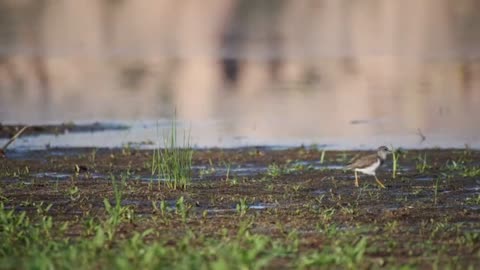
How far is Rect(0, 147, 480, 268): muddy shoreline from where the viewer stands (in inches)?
411

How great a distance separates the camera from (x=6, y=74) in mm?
37875

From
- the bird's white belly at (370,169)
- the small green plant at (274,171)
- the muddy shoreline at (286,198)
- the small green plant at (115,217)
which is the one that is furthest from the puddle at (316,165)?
the small green plant at (115,217)

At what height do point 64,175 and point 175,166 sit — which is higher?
Answer: point 175,166

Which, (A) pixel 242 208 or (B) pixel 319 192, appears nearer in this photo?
(A) pixel 242 208

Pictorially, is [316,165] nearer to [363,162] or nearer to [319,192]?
[363,162]

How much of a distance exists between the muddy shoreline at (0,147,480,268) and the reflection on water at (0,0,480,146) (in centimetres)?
360

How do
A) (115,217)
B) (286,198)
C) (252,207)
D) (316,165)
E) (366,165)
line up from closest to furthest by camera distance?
(115,217), (252,207), (286,198), (366,165), (316,165)

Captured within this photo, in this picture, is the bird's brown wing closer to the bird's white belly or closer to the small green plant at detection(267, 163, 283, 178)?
the bird's white belly

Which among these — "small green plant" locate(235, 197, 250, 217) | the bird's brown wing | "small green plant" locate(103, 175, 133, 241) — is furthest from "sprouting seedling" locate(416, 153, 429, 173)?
"small green plant" locate(103, 175, 133, 241)

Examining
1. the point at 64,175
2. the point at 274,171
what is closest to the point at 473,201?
the point at 274,171

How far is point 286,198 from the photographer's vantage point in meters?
13.2

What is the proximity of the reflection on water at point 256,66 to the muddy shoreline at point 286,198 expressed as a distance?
3602 millimetres

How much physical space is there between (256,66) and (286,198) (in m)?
27.3

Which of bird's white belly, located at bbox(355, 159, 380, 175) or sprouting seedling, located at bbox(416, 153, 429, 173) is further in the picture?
sprouting seedling, located at bbox(416, 153, 429, 173)
